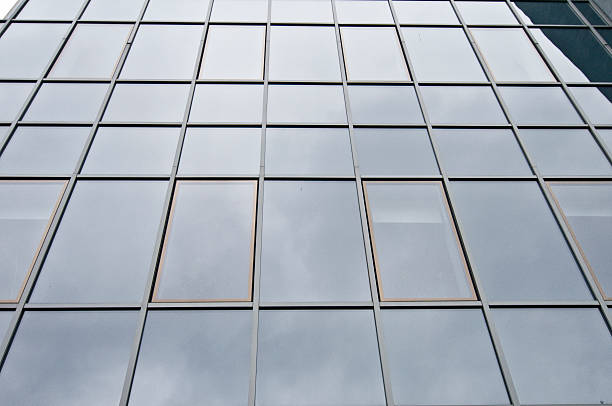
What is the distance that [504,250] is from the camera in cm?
945

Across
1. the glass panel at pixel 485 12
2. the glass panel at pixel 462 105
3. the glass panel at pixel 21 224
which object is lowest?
the glass panel at pixel 21 224

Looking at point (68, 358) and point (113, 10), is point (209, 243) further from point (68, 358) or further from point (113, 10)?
point (113, 10)

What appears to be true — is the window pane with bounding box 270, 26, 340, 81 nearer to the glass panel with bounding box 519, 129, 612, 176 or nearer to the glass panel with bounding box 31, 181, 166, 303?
the glass panel with bounding box 31, 181, 166, 303

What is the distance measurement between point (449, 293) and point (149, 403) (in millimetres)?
4825

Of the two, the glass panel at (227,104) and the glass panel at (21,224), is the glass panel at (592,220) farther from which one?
the glass panel at (21,224)

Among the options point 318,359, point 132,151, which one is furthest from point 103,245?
point 318,359

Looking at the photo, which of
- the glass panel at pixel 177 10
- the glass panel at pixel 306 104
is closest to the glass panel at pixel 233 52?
the glass panel at pixel 177 10

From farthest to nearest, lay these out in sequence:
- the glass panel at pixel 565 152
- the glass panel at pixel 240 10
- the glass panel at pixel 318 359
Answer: the glass panel at pixel 240 10
the glass panel at pixel 565 152
the glass panel at pixel 318 359

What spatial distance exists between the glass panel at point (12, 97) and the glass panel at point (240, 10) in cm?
501

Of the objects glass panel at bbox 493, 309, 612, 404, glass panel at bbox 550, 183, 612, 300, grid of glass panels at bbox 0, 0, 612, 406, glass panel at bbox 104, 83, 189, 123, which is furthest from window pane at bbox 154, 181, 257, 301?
glass panel at bbox 550, 183, 612, 300

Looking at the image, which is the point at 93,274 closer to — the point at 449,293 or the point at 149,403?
the point at 149,403

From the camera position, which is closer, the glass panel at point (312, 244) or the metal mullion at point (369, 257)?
the metal mullion at point (369, 257)

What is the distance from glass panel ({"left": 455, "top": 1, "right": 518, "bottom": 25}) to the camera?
14898 mm

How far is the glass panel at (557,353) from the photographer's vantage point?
7773mm
